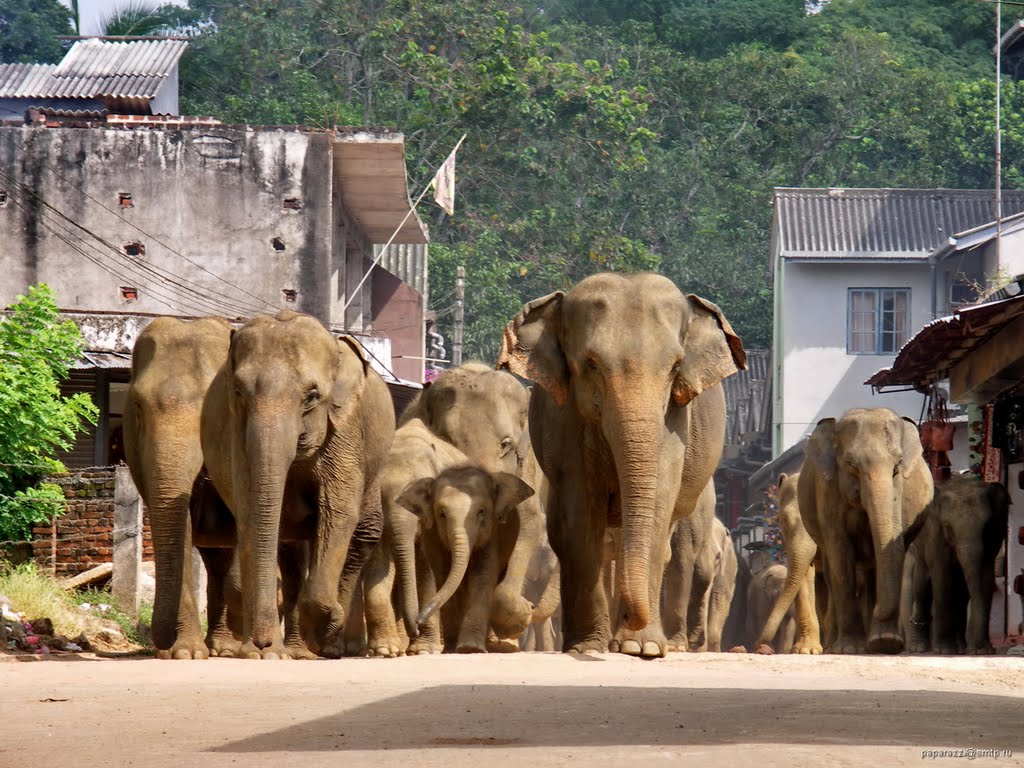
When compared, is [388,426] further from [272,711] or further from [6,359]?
[6,359]

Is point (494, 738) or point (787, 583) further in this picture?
point (787, 583)

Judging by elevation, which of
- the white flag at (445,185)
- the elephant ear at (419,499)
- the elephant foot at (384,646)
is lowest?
the elephant foot at (384,646)

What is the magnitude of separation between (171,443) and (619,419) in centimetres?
287

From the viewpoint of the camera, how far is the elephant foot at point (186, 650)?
1105cm

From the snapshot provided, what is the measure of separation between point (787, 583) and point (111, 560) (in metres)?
6.23

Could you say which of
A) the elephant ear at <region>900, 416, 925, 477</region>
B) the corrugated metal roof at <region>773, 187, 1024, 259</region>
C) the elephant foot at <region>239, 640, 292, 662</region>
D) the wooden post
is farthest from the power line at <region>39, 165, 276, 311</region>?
the elephant foot at <region>239, 640, 292, 662</region>

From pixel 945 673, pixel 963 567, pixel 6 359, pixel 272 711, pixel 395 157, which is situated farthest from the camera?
pixel 395 157

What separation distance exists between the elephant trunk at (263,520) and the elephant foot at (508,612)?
2.53 m

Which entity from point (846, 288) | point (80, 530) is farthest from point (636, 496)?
point (846, 288)

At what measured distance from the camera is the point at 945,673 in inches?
388

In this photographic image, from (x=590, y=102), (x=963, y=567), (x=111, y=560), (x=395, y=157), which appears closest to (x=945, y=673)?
(x=963, y=567)

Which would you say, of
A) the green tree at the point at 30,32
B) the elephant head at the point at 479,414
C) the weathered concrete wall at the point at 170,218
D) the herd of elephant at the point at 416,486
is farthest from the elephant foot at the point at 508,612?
the green tree at the point at 30,32

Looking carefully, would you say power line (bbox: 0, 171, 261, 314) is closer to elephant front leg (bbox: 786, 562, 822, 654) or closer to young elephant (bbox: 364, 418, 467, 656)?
elephant front leg (bbox: 786, 562, 822, 654)

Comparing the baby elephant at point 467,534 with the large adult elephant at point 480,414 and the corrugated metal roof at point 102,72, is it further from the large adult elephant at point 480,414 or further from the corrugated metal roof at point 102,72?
the corrugated metal roof at point 102,72
